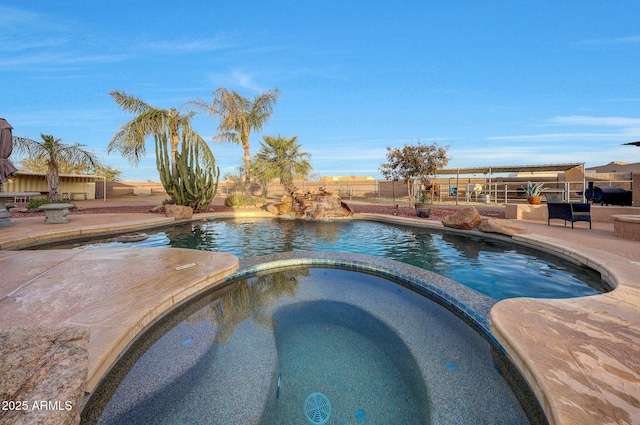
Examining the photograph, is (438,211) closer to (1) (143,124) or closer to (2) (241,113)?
(2) (241,113)

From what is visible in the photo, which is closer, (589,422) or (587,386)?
(589,422)

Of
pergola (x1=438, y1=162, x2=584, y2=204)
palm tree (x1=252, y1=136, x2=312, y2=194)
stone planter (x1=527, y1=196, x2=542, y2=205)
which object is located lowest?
stone planter (x1=527, y1=196, x2=542, y2=205)

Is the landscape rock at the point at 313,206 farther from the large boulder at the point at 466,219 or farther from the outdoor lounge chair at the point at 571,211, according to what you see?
the outdoor lounge chair at the point at 571,211

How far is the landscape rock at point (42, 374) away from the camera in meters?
0.97

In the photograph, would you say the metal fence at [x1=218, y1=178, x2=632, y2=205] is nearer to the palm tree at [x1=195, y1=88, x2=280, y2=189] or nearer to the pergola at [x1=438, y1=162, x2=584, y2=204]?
the pergola at [x1=438, y1=162, x2=584, y2=204]

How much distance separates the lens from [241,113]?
1620cm

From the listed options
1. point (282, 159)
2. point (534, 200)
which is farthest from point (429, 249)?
point (282, 159)

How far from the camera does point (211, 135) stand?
1716 cm

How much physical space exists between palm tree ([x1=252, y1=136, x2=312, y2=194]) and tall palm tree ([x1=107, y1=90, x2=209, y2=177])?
5.77m

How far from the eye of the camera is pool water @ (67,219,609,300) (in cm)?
384

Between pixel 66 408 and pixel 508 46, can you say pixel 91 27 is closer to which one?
pixel 66 408

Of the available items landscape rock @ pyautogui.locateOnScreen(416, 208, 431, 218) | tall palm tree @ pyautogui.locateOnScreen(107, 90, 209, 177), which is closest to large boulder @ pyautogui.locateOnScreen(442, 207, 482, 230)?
landscape rock @ pyautogui.locateOnScreen(416, 208, 431, 218)

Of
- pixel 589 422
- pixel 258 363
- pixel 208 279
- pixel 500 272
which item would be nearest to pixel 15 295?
pixel 208 279

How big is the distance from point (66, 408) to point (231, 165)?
2794cm
